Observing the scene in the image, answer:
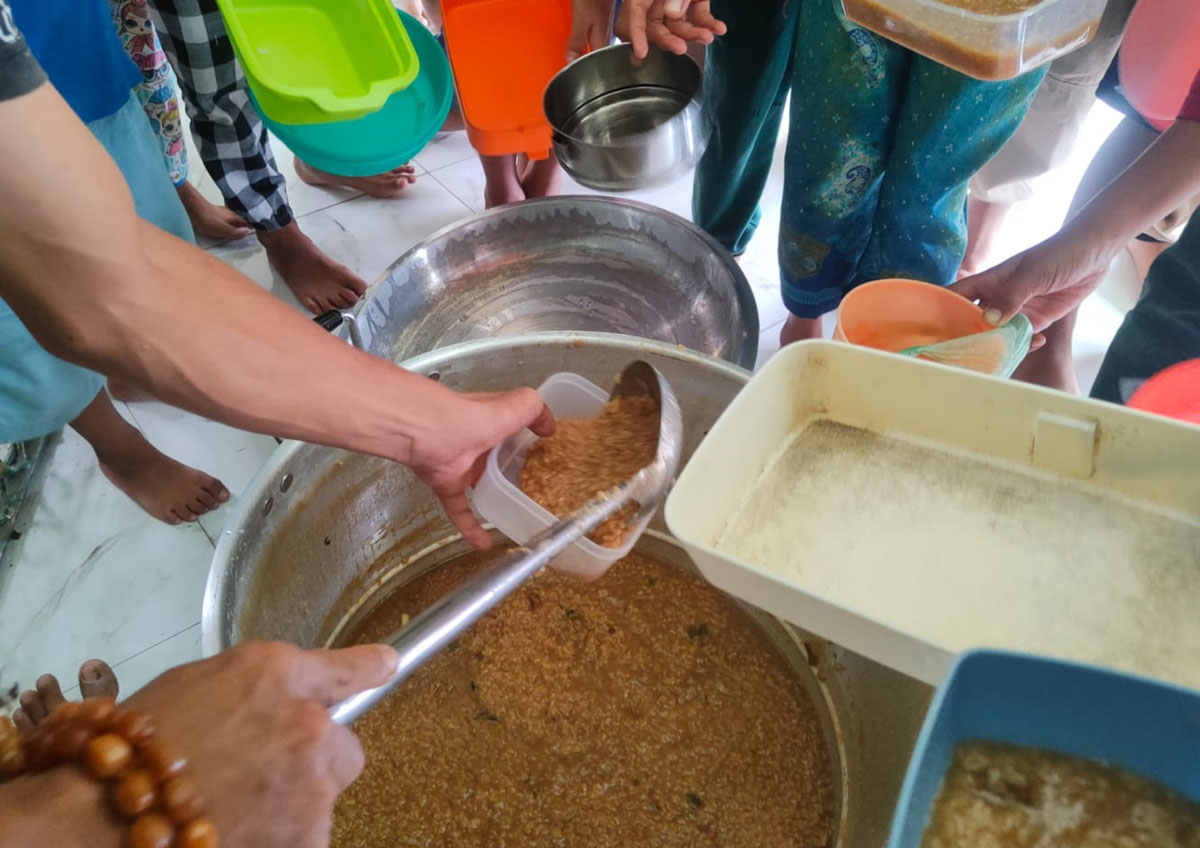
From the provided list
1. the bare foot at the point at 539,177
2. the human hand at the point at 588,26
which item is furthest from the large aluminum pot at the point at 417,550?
the bare foot at the point at 539,177

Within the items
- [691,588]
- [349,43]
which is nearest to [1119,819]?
[691,588]

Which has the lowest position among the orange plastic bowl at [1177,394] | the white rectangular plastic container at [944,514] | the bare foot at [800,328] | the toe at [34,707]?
the bare foot at [800,328]

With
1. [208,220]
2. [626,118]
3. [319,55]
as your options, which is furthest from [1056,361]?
[208,220]

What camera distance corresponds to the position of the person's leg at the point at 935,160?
3.35 ft

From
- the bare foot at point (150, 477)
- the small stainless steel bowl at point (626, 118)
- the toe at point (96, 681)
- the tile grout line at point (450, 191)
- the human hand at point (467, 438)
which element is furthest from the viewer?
the tile grout line at point (450, 191)

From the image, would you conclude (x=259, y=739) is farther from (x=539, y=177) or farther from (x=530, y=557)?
(x=539, y=177)

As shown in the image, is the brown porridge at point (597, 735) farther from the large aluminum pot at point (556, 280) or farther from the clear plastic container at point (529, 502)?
the large aluminum pot at point (556, 280)

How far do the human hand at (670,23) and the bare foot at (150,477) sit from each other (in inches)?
37.2

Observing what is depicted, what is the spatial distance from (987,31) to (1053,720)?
677mm

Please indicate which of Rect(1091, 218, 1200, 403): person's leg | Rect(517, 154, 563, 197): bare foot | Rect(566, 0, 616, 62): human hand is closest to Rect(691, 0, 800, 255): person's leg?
Rect(566, 0, 616, 62): human hand

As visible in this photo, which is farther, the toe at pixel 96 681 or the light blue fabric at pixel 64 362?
Answer: the light blue fabric at pixel 64 362

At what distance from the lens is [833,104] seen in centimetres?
112

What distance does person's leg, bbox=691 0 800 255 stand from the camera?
3.94 feet

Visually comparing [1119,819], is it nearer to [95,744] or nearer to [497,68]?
[95,744]
